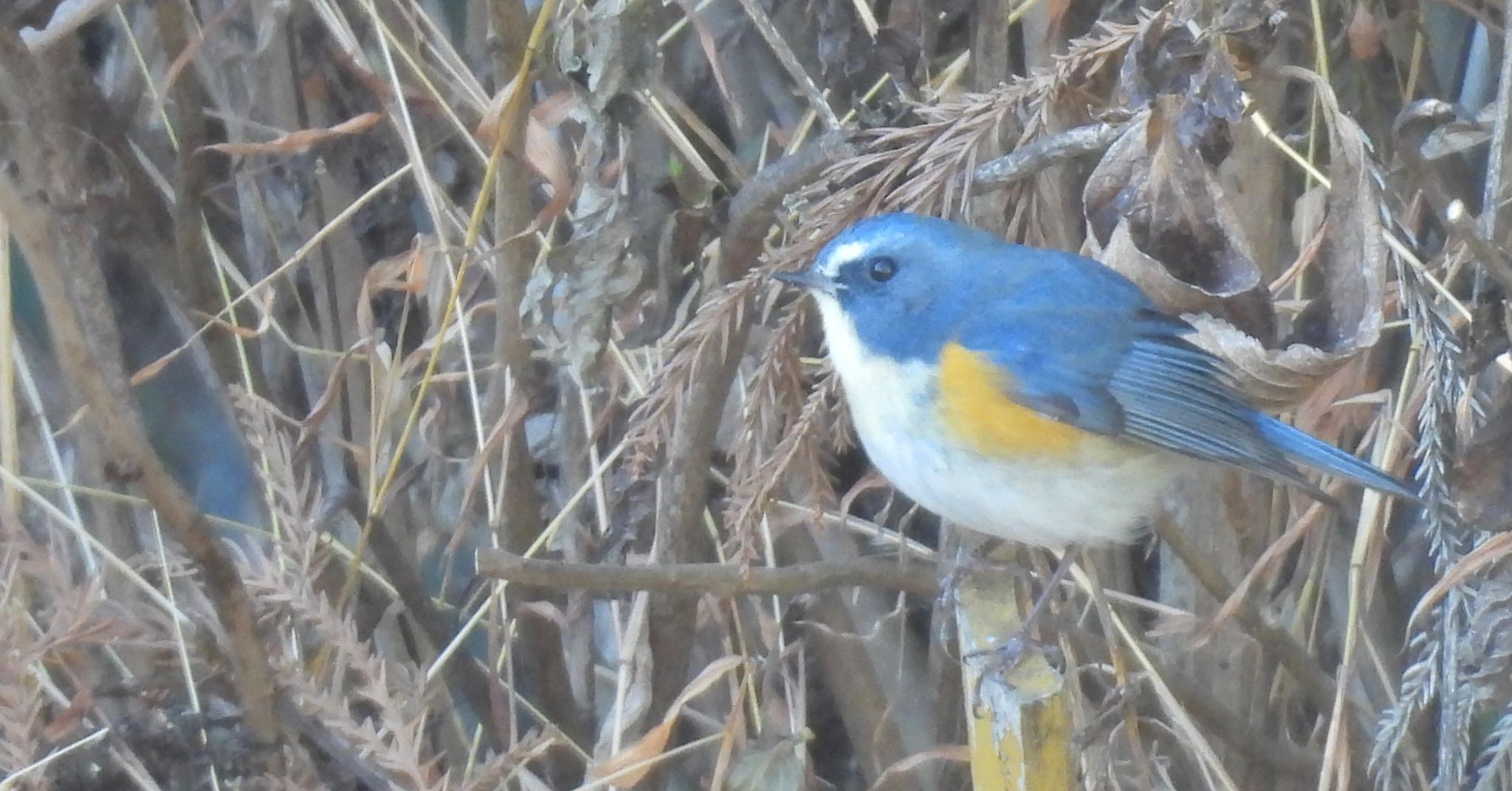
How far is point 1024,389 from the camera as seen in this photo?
1.82 meters

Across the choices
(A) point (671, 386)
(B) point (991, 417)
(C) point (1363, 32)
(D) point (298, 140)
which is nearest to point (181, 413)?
(D) point (298, 140)

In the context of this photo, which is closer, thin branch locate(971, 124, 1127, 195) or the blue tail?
thin branch locate(971, 124, 1127, 195)

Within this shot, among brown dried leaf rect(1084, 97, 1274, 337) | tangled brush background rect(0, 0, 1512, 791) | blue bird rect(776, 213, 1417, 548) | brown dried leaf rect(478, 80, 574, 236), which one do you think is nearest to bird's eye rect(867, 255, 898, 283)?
blue bird rect(776, 213, 1417, 548)

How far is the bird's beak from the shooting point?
172 centimetres

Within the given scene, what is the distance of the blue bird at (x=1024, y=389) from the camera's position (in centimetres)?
178

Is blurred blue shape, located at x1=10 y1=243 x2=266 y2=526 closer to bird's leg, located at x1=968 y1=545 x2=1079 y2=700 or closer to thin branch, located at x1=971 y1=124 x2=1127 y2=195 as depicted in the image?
bird's leg, located at x1=968 y1=545 x2=1079 y2=700

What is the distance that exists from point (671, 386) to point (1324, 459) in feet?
2.58

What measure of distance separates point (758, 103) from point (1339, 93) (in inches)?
35.0

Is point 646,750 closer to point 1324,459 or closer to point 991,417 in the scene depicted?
point 991,417

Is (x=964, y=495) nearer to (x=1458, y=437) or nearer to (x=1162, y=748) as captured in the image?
(x=1458, y=437)

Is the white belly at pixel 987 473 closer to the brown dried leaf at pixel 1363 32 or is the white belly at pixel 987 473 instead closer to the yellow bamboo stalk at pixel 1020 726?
the yellow bamboo stalk at pixel 1020 726

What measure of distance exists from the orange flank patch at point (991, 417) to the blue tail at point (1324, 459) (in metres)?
0.23

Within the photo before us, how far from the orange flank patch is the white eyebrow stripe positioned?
18 cm

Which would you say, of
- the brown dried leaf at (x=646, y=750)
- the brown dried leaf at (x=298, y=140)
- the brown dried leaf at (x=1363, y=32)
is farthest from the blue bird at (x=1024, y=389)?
the brown dried leaf at (x=298, y=140)
